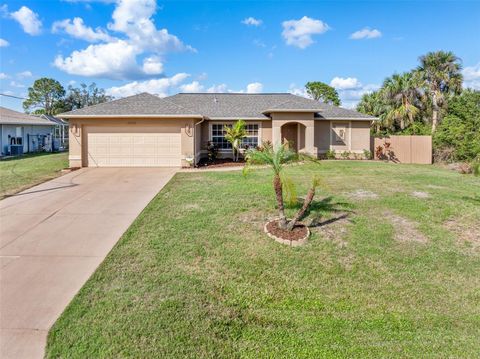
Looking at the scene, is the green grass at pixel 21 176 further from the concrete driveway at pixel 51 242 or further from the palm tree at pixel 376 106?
the palm tree at pixel 376 106

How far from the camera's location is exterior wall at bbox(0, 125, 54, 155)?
2556cm

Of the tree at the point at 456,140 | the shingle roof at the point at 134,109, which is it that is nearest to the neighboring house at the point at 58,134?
the shingle roof at the point at 134,109

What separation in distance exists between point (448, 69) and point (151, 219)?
2895 centimetres

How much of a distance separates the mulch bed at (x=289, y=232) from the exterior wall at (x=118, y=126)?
34.0 feet

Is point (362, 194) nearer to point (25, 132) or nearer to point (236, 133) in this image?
point (236, 133)

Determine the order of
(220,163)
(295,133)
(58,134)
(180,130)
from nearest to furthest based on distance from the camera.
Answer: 1. (180,130)
2. (220,163)
3. (295,133)
4. (58,134)

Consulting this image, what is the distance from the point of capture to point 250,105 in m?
23.7

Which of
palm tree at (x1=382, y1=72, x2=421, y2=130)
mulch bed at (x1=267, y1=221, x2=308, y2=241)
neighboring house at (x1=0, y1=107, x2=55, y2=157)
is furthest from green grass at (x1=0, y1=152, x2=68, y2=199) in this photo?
palm tree at (x1=382, y1=72, x2=421, y2=130)

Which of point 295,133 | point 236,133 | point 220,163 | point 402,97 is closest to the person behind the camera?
point 236,133

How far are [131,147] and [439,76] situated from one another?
2526cm

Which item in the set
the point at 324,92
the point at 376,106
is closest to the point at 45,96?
the point at 324,92

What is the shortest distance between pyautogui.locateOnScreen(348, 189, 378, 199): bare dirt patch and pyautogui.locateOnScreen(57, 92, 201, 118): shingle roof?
9185 millimetres

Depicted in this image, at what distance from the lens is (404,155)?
22297 mm

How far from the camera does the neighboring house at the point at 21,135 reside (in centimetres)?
2559
